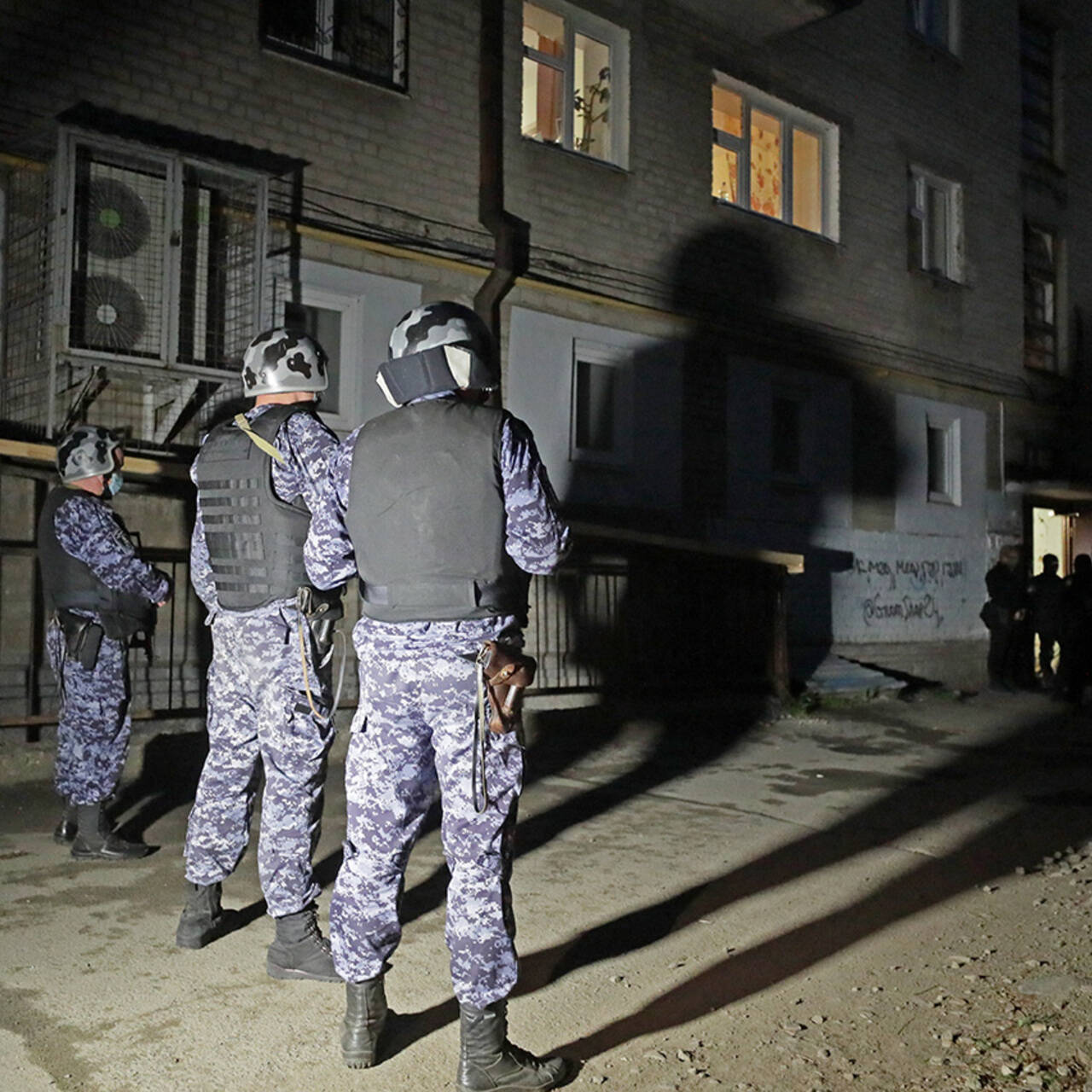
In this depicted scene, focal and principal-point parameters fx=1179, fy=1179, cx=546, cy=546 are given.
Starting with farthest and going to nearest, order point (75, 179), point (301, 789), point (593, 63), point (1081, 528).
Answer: point (1081, 528)
point (593, 63)
point (75, 179)
point (301, 789)

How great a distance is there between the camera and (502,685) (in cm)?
296

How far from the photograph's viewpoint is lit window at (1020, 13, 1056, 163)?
53.3 feet

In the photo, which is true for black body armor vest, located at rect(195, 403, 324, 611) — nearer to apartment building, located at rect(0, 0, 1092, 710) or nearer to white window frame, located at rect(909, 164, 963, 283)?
apartment building, located at rect(0, 0, 1092, 710)

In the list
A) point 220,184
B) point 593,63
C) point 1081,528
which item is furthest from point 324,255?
point 1081,528

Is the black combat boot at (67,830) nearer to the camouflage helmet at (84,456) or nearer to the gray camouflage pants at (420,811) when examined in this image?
the camouflage helmet at (84,456)

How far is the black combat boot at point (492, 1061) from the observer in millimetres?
2809

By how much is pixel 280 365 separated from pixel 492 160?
22.3 ft

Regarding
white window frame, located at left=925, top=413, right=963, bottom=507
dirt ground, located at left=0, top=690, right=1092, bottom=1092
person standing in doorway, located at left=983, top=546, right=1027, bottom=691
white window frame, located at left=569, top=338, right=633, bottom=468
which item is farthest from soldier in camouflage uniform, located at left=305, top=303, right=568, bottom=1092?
white window frame, located at left=925, top=413, right=963, bottom=507

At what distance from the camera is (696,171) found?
1201 cm

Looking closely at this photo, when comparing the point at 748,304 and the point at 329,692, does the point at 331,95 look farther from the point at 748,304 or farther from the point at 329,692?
the point at 329,692

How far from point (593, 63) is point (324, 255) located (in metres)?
3.91

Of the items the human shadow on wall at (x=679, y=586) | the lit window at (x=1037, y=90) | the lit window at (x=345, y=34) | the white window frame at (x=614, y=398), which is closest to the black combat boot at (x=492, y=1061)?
the human shadow on wall at (x=679, y=586)

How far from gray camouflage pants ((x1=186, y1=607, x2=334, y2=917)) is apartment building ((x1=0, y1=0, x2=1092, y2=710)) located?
361 cm

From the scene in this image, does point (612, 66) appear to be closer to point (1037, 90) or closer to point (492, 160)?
point (492, 160)
